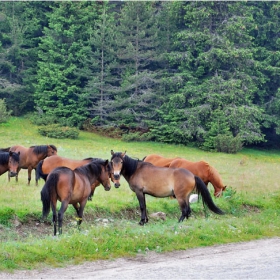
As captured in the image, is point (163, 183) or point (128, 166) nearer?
point (163, 183)

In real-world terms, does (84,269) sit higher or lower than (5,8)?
lower

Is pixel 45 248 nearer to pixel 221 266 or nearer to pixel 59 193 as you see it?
pixel 59 193

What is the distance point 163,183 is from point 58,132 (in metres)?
26.2

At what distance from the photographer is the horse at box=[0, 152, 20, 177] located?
15.7 metres

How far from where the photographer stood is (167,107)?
4234cm

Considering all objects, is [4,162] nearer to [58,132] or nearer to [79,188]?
[79,188]

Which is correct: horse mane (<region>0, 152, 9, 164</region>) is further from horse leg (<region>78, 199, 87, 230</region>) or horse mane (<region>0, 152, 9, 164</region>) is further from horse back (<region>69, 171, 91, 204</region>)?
horse leg (<region>78, 199, 87, 230</region>)

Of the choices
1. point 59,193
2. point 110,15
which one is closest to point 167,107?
point 110,15

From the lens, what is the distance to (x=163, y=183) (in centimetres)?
1312

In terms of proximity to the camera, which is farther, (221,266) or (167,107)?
(167,107)

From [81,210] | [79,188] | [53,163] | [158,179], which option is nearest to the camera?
[79,188]

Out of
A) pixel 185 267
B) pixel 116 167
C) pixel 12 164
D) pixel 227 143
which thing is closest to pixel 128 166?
pixel 116 167

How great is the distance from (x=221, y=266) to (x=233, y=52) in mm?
34735

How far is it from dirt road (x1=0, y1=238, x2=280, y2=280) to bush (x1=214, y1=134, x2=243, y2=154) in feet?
93.8
